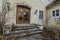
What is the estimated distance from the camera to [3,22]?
3.21 metres

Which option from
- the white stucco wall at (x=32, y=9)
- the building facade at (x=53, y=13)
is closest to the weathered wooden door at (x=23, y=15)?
the white stucco wall at (x=32, y=9)

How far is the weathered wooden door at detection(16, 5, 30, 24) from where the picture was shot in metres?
3.59

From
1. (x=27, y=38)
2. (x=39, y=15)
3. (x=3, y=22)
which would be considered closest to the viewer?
(x=3, y=22)

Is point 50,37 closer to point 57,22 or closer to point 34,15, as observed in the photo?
point 57,22

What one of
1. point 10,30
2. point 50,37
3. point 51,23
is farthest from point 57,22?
point 10,30

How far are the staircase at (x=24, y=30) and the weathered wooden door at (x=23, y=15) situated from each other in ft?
0.37

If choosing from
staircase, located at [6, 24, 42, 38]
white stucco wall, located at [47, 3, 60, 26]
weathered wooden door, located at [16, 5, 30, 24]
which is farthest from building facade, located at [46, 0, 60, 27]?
weathered wooden door, located at [16, 5, 30, 24]

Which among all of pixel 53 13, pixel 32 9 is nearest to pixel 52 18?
pixel 53 13

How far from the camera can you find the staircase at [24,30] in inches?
134

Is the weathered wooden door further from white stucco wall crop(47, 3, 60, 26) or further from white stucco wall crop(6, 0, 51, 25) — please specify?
white stucco wall crop(47, 3, 60, 26)

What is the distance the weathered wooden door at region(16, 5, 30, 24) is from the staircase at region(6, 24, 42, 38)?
0.37 feet

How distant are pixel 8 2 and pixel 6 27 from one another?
57 cm

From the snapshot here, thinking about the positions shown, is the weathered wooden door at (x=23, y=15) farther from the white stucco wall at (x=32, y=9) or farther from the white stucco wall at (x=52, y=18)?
the white stucco wall at (x=52, y=18)

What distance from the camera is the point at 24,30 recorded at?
11.5 ft
